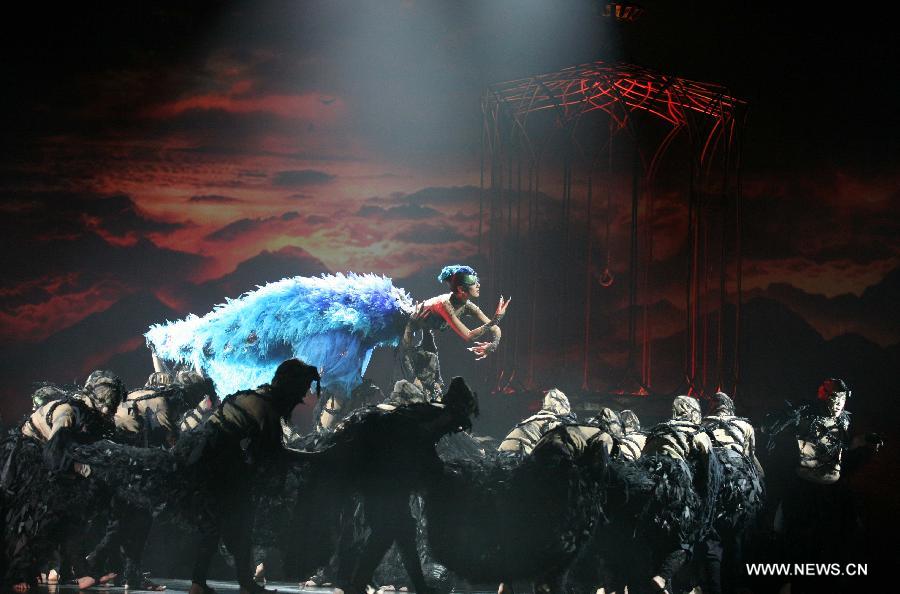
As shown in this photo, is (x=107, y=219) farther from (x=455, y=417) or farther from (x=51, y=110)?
(x=455, y=417)

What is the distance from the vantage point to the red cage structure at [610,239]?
10.7m

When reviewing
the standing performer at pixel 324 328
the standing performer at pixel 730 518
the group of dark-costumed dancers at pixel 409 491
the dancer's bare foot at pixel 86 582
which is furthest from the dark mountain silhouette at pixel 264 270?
the standing performer at pixel 730 518

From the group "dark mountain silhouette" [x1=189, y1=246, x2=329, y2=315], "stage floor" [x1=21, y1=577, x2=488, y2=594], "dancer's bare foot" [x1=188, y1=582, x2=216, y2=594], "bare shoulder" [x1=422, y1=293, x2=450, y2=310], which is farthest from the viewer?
"dark mountain silhouette" [x1=189, y1=246, x2=329, y2=315]

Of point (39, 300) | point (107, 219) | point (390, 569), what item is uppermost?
point (107, 219)

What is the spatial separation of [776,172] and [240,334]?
546cm

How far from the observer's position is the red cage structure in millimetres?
10719

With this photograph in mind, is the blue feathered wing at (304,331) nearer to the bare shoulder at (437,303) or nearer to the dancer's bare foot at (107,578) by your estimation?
the bare shoulder at (437,303)

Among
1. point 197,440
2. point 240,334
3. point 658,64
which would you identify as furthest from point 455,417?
point 658,64

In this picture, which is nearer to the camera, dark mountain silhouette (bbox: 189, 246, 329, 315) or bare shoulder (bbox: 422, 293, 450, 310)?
bare shoulder (bbox: 422, 293, 450, 310)

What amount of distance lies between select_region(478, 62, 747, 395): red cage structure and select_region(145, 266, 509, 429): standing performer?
6.95ft

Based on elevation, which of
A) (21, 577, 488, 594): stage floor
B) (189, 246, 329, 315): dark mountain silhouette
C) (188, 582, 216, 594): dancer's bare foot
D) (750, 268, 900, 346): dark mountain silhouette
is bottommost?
(21, 577, 488, 594): stage floor

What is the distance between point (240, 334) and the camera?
8.21 meters

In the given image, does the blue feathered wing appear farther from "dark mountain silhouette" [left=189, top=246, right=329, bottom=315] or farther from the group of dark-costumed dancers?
"dark mountain silhouette" [left=189, top=246, right=329, bottom=315]

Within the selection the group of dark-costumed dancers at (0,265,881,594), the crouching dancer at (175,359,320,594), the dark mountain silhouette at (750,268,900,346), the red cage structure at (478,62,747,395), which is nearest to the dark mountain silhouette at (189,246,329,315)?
the red cage structure at (478,62,747,395)
